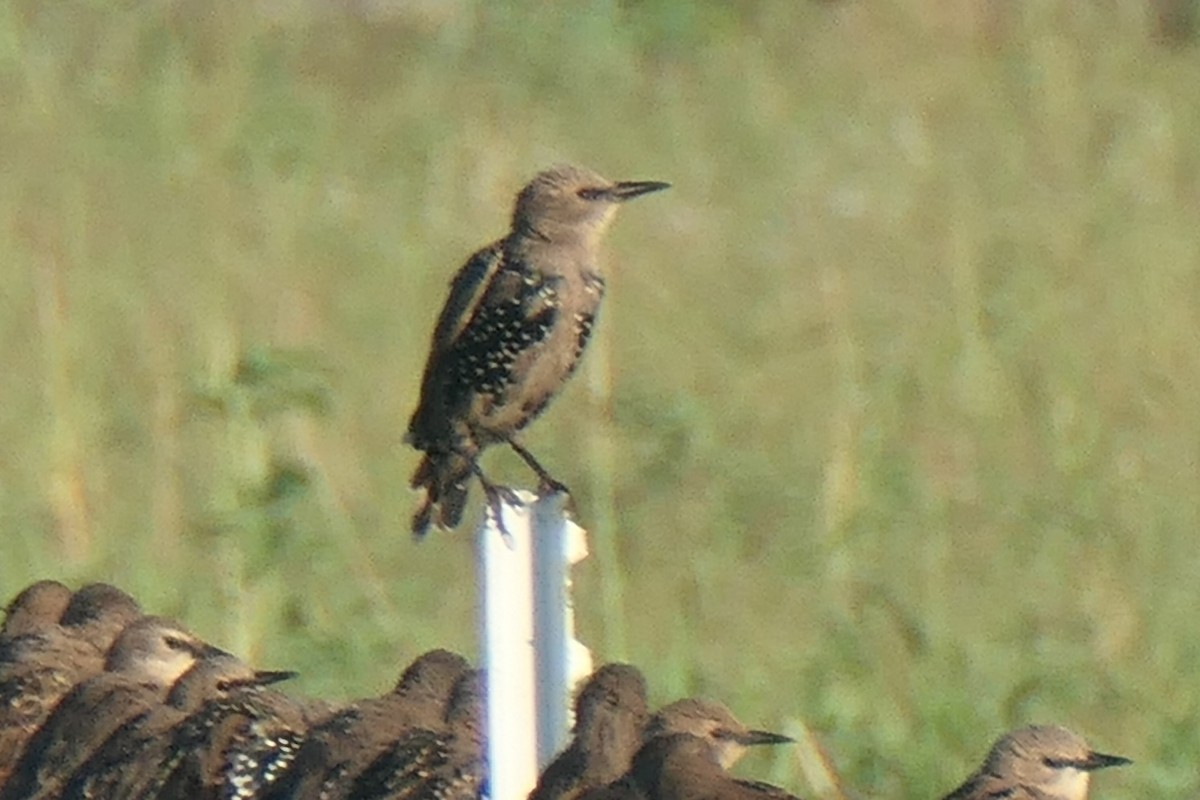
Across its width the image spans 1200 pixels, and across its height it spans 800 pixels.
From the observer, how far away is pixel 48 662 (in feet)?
26.6

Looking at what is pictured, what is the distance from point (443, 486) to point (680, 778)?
2519mm

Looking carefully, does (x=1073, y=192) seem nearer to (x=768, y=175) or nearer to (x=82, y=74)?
(x=768, y=175)

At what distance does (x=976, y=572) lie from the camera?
10844 millimetres

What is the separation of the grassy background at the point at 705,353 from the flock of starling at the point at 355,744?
6.04 ft

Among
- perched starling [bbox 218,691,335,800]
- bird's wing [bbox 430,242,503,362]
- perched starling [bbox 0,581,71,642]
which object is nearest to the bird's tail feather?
bird's wing [bbox 430,242,503,362]

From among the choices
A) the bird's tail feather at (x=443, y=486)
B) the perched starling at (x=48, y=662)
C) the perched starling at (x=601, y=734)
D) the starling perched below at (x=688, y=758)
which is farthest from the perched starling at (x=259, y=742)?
the bird's tail feather at (x=443, y=486)

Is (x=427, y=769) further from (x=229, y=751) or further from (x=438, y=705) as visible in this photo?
(x=438, y=705)

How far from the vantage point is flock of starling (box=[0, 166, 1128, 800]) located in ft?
21.1

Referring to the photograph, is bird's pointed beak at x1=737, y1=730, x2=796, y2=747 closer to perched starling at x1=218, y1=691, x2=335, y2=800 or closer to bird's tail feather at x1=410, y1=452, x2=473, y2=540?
perched starling at x1=218, y1=691, x2=335, y2=800

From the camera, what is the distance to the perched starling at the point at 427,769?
6.32 meters

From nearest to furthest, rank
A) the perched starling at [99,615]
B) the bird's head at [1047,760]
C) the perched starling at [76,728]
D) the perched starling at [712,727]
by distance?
1. the bird's head at [1047,760]
2. the perched starling at [76,728]
3. the perched starling at [712,727]
4. the perched starling at [99,615]

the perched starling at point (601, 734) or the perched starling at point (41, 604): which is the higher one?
the perched starling at point (41, 604)

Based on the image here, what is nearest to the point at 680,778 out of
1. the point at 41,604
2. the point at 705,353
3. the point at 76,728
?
the point at 76,728

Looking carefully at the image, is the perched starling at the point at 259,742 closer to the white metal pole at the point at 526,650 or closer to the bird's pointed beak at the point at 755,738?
the white metal pole at the point at 526,650
